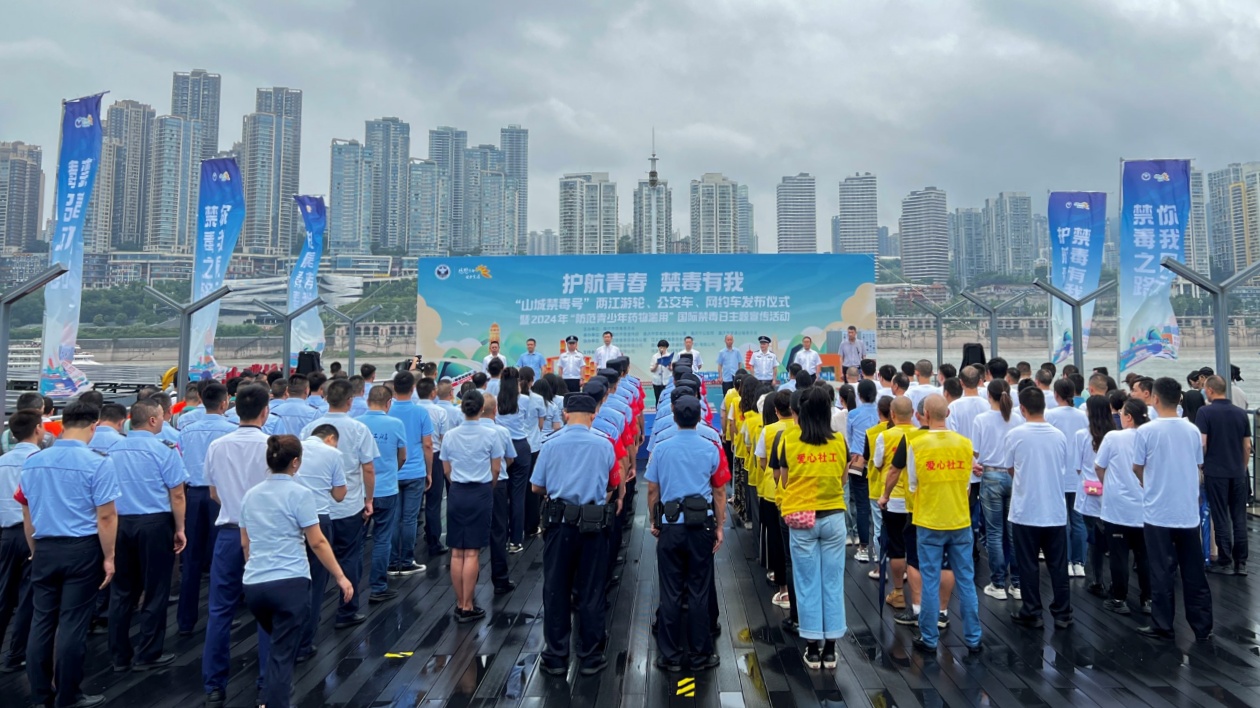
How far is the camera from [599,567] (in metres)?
3.79

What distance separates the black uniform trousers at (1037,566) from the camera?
168 inches

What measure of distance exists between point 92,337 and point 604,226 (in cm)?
2171

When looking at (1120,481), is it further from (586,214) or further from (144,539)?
(586,214)

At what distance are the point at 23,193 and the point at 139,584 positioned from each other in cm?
4446

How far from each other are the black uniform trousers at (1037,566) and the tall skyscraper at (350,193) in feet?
181

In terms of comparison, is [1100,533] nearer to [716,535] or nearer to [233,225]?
[716,535]

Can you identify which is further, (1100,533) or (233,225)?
(233,225)

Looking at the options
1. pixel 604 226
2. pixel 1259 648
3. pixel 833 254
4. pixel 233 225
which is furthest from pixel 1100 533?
pixel 604 226

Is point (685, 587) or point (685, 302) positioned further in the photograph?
point (685, 302)

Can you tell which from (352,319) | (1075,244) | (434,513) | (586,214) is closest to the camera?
(434,513)

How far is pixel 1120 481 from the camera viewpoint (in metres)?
4.39

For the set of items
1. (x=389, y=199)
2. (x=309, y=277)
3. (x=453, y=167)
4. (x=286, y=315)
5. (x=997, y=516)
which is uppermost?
(x=453, y=167)

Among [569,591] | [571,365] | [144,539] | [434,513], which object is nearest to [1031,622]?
[569,591]

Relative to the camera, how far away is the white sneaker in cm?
490
